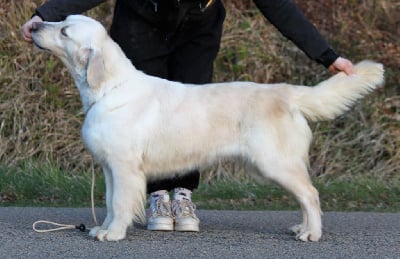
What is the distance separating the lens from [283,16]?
5996 mm

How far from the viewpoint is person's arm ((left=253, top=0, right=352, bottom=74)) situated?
591 centimetres

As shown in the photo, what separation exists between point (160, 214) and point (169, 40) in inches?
49.5

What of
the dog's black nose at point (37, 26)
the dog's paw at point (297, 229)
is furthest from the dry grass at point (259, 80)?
the dog's black nose at point (37, 26)

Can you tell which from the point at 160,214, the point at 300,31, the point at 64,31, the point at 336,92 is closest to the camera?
the point at 64,31

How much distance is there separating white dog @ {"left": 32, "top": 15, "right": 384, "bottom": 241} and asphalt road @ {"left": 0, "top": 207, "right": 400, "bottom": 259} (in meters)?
0.19

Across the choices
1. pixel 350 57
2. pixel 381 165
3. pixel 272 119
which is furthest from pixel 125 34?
pixel 350 57

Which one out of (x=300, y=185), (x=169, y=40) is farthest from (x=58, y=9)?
(x=300, y=185)

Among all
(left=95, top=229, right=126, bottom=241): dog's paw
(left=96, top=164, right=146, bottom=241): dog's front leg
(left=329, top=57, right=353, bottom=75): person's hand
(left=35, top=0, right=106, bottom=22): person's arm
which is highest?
(left=35, top=0, right=106, bottom=22): person's arm

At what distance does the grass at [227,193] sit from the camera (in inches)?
321

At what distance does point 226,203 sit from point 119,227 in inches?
112

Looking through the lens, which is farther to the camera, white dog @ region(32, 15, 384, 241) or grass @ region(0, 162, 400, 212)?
grass @ region(0, 162, 400, 212)

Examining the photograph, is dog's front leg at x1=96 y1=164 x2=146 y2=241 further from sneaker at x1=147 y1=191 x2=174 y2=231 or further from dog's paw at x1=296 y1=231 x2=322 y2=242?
dog's paw at x1=296 y1=231 x2=322 y2=242

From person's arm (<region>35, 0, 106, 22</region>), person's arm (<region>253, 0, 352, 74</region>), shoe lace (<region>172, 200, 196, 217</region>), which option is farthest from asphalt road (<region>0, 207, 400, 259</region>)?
person's arm (<region>35, 0, 106, 22</region>)

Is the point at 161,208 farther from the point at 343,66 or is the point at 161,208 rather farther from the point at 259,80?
the point at 259,80
